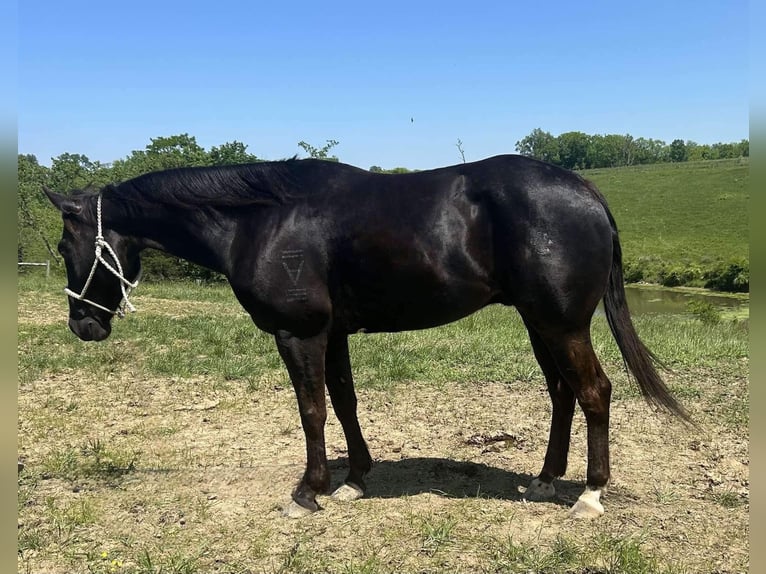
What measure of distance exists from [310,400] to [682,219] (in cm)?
4769

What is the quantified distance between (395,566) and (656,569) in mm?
1421

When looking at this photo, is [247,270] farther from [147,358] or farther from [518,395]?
[147,358]

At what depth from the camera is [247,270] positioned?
377 cm

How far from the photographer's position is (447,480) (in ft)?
14.5

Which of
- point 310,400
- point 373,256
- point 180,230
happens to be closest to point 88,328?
point 180,230

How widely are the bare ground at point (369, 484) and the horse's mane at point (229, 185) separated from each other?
2.19 m

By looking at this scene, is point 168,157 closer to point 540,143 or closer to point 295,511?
point 295,511

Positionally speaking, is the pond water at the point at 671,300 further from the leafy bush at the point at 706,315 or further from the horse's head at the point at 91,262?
the horse's head at the point at 91,262

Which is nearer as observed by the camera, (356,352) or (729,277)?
(356,352)

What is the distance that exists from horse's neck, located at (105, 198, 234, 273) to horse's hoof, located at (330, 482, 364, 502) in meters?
1.86

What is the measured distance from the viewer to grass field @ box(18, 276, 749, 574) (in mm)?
3271

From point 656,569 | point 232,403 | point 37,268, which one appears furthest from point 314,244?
point 37,268

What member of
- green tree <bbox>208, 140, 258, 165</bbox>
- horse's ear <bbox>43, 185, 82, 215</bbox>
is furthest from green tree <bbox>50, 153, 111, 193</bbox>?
horse's ear <bbox>43, 185, 82, 215</bbox>

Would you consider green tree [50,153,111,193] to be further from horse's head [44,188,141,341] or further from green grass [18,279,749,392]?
horse's head [44,188,141,341]
